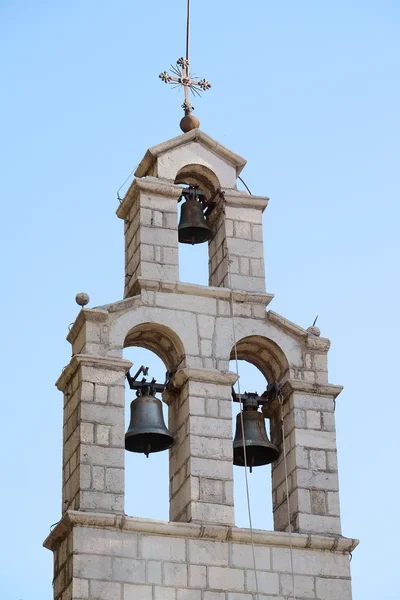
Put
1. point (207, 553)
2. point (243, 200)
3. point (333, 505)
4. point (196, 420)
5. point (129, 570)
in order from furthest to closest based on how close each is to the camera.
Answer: point (243, 200) → point (333, 505) → point (196, 420) → point (207, 553) → point (129, 570)

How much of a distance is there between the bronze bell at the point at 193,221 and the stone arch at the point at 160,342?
1.43 metres

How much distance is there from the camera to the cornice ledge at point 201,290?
58.3ft

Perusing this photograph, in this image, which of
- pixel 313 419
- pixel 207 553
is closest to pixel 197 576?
pixel 207 553

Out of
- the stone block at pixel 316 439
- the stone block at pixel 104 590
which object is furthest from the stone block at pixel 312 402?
the stone block at pixel 104 590

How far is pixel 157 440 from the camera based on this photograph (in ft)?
57.6

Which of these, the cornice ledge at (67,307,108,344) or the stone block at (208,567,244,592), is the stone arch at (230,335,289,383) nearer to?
the cornice ledge at (67,307,108,344)

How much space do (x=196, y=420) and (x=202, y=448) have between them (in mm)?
279

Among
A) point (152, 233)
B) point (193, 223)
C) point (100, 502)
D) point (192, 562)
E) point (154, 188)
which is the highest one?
point (154, 188)

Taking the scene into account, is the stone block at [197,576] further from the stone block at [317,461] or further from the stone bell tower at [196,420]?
the stone block at [317,461]

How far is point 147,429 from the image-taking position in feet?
56.7

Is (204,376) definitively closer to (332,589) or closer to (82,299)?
(82,299)

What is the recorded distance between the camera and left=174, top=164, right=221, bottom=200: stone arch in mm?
18734

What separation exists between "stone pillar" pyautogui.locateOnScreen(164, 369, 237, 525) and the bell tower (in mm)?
13

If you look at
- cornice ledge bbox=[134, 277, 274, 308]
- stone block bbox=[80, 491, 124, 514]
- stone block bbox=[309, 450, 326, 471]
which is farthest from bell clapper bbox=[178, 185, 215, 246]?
stone block bbox=[80, 491, 124, 514]
